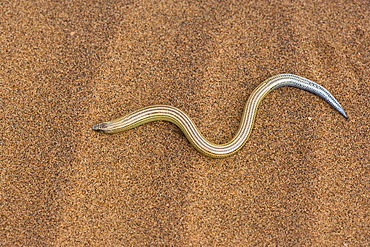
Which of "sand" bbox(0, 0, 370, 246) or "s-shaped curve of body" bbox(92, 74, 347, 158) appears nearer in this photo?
"sand" bbox(0, 0, 370, 246)

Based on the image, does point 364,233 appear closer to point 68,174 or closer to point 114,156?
point 114,156

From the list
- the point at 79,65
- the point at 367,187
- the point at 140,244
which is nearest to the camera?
the point at 140,244

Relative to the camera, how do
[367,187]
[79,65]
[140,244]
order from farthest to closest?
[79,65] < [367,187] < [140,244]

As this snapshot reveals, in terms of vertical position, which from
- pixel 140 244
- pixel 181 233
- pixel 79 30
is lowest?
pixel 140 244

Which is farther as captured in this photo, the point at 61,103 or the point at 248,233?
the point at 61,103

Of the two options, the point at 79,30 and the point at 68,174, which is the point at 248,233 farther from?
the point at 79,30

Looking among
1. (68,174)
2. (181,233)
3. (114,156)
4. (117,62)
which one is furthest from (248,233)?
(117,62)

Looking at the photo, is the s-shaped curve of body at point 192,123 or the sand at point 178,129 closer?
the sand at point 178,129

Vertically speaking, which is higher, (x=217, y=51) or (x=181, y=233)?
(x=217, y=51)

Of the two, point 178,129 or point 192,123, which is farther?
point 178,129

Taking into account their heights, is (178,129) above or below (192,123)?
below
